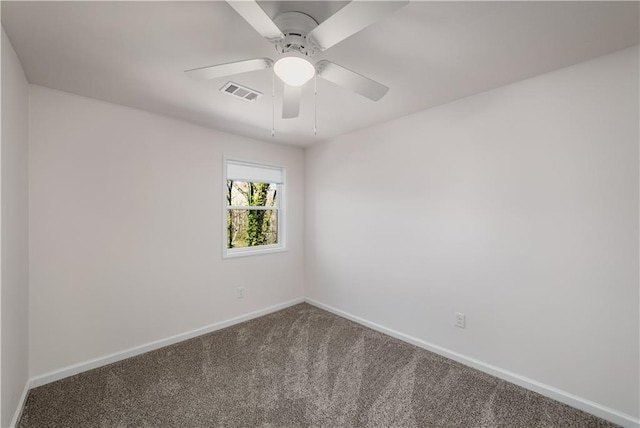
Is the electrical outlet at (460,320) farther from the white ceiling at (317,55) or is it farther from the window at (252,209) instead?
the window at (252,209)

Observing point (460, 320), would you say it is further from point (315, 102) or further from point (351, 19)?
point (351, 19)

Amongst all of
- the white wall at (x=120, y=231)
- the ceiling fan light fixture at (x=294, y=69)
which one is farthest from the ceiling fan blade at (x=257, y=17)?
the white wall at (x=120, y=231)

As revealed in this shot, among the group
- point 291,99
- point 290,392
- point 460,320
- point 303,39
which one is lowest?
point 290,392

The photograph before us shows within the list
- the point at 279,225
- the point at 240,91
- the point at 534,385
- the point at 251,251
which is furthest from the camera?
→ the point at 279,225

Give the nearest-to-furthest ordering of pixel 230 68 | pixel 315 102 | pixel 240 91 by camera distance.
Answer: pixel 230 68, pixel 240 91, pixel 315 102

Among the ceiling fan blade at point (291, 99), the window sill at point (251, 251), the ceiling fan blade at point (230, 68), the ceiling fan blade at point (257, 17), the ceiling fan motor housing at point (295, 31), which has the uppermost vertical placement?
the ceiling fan motor housing at point (295, 31)

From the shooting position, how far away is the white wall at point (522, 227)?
5.87ft

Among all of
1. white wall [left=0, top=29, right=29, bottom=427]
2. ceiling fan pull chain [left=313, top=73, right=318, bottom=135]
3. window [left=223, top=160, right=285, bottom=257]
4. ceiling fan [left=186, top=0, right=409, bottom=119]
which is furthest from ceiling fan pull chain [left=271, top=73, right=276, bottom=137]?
white wall [left=0, top=29, right=29, bottom=427]

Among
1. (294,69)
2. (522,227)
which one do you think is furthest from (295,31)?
(522,227)

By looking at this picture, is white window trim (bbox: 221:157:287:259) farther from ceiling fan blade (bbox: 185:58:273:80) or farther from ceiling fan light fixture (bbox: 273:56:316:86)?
ceiling fan light fixture (bbox: 273:56:316:86)

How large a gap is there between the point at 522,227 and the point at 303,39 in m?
2.07

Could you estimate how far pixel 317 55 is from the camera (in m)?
1.79

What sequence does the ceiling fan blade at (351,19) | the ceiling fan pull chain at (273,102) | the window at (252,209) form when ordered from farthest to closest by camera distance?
the window at (252,209) → the ceiling fan pull chain at (273,102) → the ceiling fan blade at (351,19)

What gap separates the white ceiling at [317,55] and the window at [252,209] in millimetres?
1202
